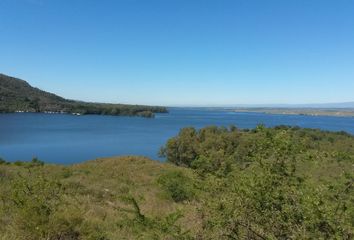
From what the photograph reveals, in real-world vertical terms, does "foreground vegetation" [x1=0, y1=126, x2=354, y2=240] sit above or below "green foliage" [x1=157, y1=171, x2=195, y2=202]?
above

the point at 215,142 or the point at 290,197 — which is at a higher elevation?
the point at 290,197

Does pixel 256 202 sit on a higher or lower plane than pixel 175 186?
higher

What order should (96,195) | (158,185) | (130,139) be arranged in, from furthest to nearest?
(130,139) < (158,185) < (96,195)

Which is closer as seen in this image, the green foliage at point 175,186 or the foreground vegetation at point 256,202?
the foreground vegetation at point 256,202

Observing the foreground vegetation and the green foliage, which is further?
the green foliage

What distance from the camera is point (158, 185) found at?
18.2 m

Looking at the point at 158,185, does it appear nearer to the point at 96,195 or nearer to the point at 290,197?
the point at 96,195

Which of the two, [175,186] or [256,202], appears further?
[175,186]

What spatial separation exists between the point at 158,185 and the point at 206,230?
13.4m

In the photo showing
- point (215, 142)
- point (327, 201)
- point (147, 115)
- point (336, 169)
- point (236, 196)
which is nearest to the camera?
point (327, 201)

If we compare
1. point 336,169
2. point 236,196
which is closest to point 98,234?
point 236,196

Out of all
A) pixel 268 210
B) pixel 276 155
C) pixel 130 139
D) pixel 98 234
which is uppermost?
pixel 276 155

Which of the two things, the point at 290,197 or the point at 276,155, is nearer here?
the point at 290,197

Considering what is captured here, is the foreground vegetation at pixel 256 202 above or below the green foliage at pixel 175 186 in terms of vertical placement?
above
